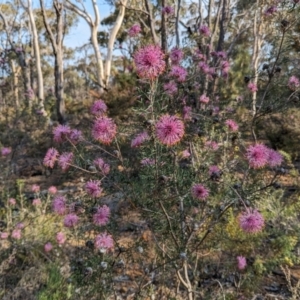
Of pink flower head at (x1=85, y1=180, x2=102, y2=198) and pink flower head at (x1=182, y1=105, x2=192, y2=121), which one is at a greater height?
pink flower head at (x1=182, y1=105, x2=192, y2=121)

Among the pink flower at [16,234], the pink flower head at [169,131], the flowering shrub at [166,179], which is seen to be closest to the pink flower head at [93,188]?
the flowering shrub at [166,179]

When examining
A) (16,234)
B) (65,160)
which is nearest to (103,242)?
(65,160)

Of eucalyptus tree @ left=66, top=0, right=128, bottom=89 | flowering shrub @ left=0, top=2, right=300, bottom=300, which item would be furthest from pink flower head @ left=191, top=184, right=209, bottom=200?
eucalyptus tree @ left=66, top=0, right=128, bottom=89

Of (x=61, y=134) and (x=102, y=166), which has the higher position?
(x=61, y=134)

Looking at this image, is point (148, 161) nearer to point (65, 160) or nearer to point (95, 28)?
point (65, 160)

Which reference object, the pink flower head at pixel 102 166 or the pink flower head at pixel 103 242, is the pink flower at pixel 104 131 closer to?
the pink flower head at pixel 102 166

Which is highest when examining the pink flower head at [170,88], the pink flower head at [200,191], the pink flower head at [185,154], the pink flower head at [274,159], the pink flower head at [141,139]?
the pink flower head at [170,88]

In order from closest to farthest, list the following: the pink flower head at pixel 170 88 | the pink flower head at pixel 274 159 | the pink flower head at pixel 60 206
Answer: the pink flower head at pixel 274 159
the pink flower head at pixel 60 206
the pink flower head at pixel 170 88

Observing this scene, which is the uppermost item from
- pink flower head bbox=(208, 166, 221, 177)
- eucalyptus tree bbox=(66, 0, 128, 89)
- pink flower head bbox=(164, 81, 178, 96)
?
eucalyptus tree bbox=(66, 0, 128, 89)

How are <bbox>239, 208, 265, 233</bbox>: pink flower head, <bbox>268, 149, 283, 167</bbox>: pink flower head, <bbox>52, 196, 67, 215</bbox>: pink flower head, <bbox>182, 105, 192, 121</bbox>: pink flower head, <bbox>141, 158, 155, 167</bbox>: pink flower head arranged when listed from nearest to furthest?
<bbox>239, 208, 265, 233</bbox>: pink flower head → <bbox>268, 149, 283, 167</bbox>: pink flower head → <bbox>141, 158, 155, 167</bbox>: pink flower head → <bbox>52, 196, 67, 215</bbox>: pink flower head → <bbox>182, 105, 192, 121</bbox>: pink flower head

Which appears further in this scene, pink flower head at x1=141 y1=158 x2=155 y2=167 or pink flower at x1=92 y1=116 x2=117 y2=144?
pink flower head at x1=141 y1=158 x2=155 y2=167

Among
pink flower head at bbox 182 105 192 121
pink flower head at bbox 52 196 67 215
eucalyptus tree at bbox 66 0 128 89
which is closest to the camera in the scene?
pink flower head at bbox 52 196 67 215

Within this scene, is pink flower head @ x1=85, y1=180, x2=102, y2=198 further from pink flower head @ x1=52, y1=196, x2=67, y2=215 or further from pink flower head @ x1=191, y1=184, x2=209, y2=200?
pink flower head @ x1=191, y1=184, x2=209, y2=200

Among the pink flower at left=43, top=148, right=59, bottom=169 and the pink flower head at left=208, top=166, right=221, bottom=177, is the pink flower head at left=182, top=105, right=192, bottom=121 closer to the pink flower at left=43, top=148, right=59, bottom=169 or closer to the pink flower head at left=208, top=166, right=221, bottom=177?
the pink flower head at left=208, top=166, right=221, bottom=177
